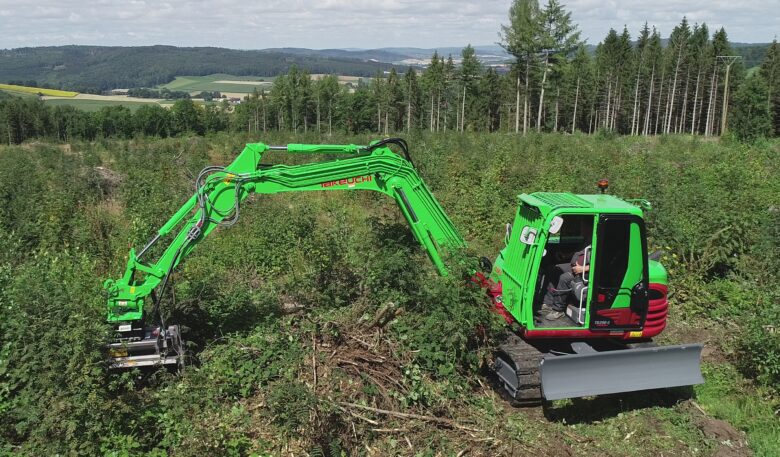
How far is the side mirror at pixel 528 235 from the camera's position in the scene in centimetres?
685

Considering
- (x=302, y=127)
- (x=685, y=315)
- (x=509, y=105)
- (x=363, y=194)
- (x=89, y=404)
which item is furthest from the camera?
(x=302, y=127)

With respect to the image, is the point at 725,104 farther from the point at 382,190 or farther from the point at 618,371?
the point at 382,190

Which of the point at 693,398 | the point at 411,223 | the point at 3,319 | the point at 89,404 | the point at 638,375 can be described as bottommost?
the point at 693,398

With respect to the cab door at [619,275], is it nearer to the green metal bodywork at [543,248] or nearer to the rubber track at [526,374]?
the green metal bodywork at [543,248]

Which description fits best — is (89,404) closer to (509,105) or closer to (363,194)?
(363,194)

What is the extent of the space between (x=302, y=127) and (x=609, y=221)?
7217 cm

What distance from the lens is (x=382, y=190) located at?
7527 mm

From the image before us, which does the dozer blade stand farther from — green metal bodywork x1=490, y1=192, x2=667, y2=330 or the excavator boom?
the excavator boom

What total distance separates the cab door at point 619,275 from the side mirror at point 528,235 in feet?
2.58

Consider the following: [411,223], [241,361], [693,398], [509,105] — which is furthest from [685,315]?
[509,105]

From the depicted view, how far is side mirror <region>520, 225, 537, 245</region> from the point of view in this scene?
6.85m

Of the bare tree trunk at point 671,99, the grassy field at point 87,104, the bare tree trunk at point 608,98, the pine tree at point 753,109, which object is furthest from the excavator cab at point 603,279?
the grassy field at point 87,104

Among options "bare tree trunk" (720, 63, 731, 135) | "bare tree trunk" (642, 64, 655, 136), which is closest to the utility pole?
"bare tree trunk" (720, 63, 731, 135)

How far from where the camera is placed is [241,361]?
716 cm
